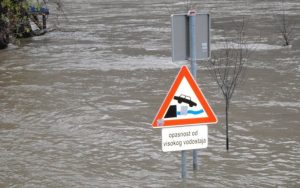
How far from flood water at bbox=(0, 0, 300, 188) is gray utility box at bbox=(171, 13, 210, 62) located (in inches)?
70.3

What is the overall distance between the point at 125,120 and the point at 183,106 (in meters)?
5.13

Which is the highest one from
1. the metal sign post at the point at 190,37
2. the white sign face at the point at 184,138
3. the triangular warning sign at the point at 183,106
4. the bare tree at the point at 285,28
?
the metal sign post at the point at 190,37

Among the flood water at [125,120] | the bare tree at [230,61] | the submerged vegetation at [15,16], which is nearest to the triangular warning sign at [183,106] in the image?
the flood water at [125,120]

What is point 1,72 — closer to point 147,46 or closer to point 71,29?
point 147,46

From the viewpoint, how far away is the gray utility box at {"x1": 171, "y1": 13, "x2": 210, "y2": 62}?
736cm

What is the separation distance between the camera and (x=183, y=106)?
23.3ft

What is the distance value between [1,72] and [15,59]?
3.14 m

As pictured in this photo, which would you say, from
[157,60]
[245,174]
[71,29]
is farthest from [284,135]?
[71,29]

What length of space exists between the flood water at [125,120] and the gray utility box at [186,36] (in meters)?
1.79

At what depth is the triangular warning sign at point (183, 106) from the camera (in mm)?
7008

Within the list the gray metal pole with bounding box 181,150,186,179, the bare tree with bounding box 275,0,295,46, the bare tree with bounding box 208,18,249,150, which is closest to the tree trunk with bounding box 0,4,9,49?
the bare tree with bounding box 208,18,249,150

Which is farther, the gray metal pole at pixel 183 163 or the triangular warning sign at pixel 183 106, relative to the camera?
the gray metal pole at pixel 183 163

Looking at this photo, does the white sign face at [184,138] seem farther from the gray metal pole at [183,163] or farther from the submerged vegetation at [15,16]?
the submerged vegetation at [15,16]

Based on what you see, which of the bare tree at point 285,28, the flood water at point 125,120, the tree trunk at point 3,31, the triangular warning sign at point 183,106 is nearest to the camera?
the triangular warning sign at point 183,106
